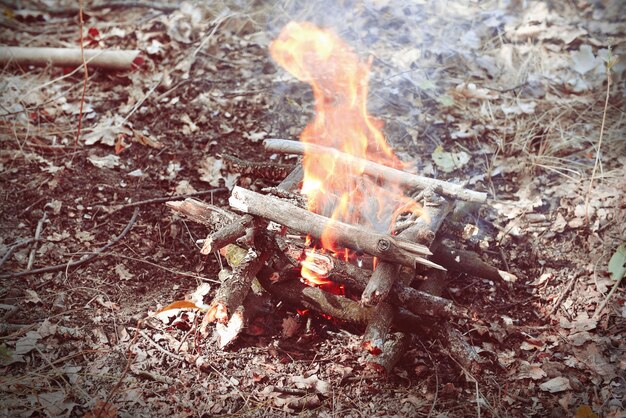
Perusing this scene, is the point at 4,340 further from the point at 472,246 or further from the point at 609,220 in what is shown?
the point at 609,220

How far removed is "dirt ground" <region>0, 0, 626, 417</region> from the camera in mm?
3529

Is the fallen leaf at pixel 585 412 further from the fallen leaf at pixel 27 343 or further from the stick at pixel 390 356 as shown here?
the fallen leaf at pixel 27 343

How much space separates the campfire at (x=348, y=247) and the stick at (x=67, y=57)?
3.17 metres

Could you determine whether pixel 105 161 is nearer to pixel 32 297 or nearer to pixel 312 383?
pixel 32 297

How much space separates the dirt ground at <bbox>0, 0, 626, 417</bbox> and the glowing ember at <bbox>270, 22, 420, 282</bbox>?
224 millimetres

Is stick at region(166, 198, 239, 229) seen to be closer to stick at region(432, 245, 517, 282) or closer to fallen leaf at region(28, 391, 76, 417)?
fallen leaf at region(28, 391, 76, 417)

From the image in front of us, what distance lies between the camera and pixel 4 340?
11.9 ft

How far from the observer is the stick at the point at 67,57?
6.70 m

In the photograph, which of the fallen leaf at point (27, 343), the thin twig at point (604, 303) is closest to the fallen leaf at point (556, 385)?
the thin twig at point (604, 303)

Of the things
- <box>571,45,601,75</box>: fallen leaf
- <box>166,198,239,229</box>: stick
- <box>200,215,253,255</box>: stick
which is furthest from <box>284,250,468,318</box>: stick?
<box>571,45,601,75</box>: fallen leaf

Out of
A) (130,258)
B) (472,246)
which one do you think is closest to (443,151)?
(472,246)

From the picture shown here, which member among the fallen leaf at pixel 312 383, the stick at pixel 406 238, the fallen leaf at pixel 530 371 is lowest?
the fallen leaf at pixel 312 383

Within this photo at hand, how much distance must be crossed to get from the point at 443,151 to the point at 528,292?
6.33 ft

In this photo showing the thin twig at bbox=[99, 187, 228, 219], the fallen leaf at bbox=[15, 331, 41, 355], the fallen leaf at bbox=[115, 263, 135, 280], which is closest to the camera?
the fallen leaf at bbox=[15, 331, 41, 355]
